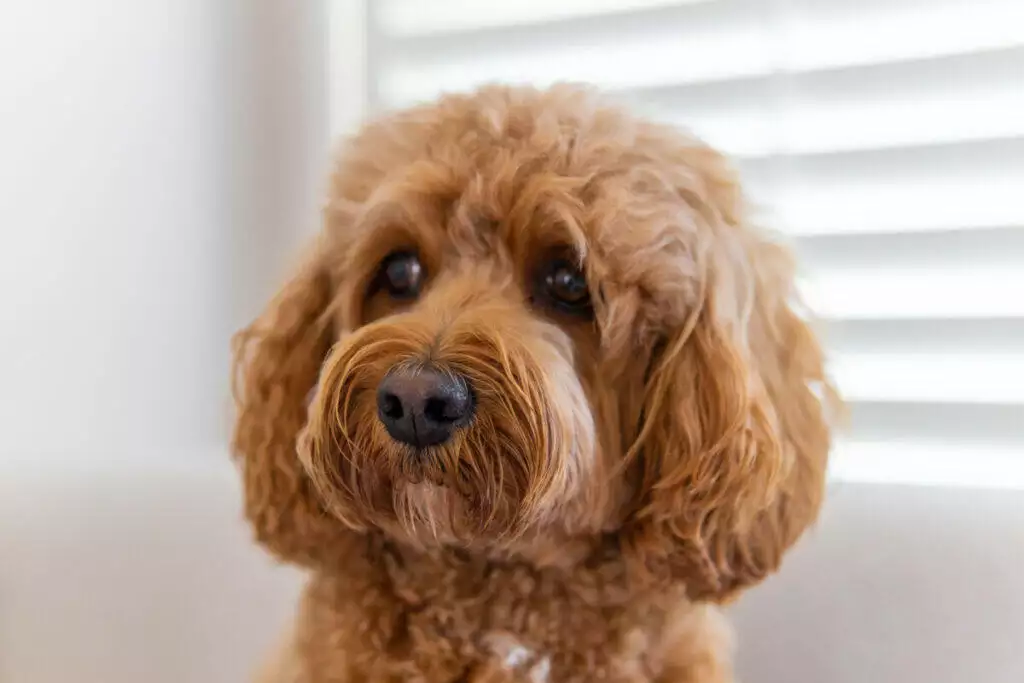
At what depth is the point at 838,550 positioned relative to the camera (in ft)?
4.39

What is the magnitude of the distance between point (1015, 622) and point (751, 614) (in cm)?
34

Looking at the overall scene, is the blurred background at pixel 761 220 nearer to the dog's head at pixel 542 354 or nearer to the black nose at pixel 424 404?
the dog's head at pixel 542 354

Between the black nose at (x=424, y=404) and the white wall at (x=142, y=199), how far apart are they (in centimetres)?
66

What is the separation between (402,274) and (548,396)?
28 centimetres

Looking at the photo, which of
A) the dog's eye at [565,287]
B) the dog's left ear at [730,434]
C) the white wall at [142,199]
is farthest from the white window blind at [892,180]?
the white wall at [142,199]

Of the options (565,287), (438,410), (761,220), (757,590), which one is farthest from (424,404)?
(757,590)

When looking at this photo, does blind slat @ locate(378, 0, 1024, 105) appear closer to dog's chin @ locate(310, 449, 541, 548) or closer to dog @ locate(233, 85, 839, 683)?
dog @ locate(233, 85, 839, 683)

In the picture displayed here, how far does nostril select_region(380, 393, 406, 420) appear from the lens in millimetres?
870

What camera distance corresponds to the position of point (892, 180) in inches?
54.5

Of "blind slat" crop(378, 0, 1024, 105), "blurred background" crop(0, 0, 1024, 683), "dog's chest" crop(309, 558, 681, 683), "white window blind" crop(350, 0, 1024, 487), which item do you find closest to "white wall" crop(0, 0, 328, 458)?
"blurred background" crop(0, 0, 1024, 683)

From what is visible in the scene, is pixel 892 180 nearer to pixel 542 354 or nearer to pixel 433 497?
pixel 542 354

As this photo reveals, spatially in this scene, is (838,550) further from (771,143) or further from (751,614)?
(771,143)

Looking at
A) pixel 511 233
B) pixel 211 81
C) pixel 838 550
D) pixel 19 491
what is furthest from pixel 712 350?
pixel 211 81

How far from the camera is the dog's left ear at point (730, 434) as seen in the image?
1015 mm
